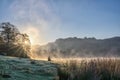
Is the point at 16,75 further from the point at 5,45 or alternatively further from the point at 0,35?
the point at 0,35

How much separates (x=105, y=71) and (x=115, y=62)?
1.21m

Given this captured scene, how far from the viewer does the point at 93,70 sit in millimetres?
13672

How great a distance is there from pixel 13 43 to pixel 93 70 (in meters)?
22.9

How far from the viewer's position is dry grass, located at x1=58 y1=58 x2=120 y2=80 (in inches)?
521

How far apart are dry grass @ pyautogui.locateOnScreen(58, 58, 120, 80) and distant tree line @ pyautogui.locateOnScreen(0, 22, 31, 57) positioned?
18534 mm

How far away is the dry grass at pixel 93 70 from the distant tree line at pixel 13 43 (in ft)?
60.8

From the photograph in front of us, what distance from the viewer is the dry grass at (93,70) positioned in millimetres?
13227

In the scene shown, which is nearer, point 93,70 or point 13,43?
point 93,70

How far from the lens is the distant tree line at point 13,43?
33828 millimetres

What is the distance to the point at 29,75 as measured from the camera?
15.9m

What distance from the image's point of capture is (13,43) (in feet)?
117

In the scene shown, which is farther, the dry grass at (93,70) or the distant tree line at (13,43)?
the distant tree line at (13,43)

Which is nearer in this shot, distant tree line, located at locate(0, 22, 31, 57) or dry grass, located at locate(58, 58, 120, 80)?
dry grass, located at locate(58, 58, 120, 80)

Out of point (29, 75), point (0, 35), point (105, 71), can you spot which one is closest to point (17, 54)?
point (0, 35)
